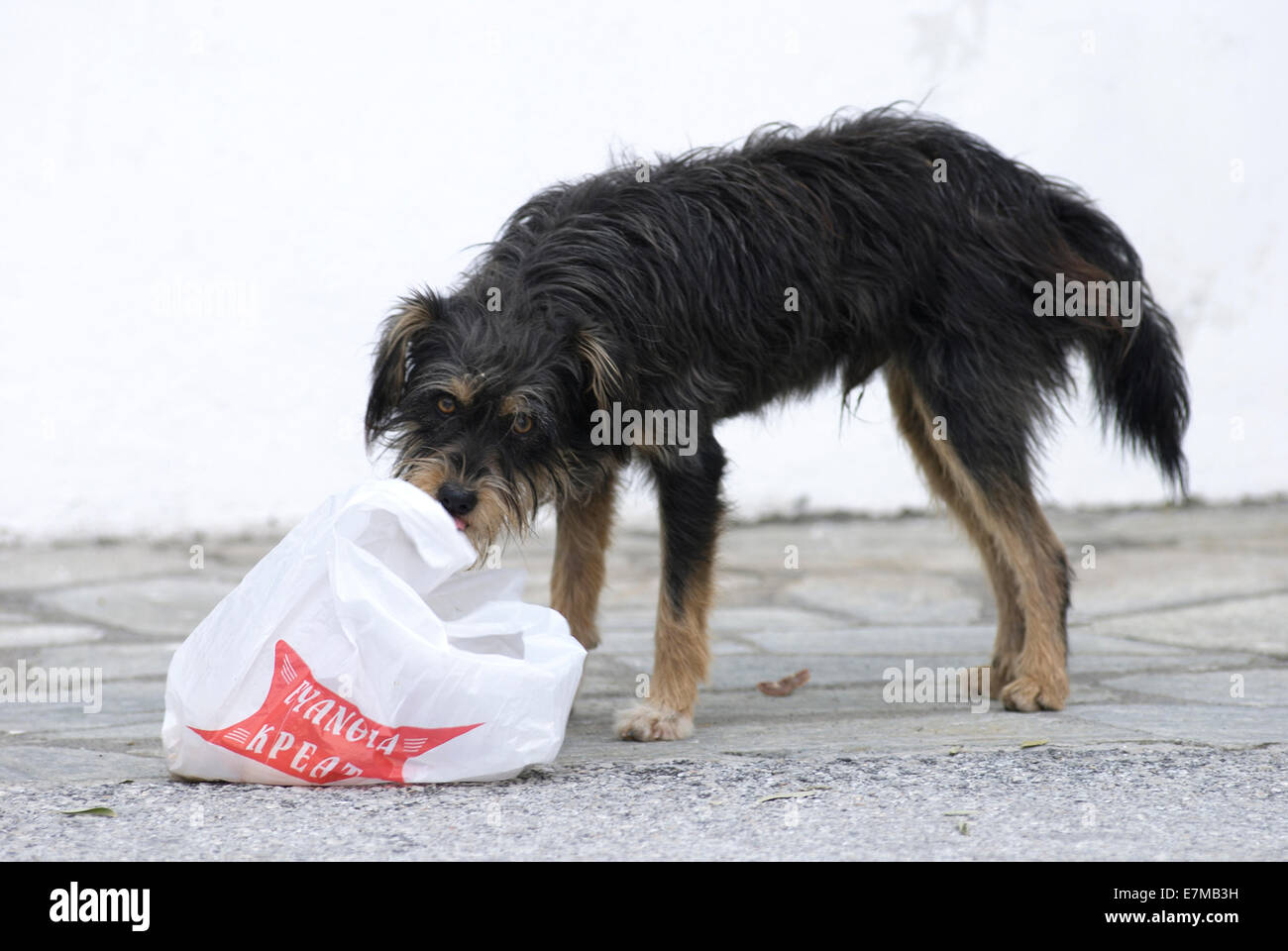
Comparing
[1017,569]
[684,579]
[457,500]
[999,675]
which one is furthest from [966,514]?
[457,500]

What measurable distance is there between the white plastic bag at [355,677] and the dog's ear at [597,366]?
0.61 m

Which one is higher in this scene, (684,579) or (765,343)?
(765,343)

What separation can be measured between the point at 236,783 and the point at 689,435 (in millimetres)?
1422

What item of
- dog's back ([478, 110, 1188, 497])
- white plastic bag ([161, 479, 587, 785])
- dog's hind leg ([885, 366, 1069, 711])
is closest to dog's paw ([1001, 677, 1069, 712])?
dog's hind leg ([885, 366, 1069, 711])

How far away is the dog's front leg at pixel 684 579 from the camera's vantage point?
11.3 feet

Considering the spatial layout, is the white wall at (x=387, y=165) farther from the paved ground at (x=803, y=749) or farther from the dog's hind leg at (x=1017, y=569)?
the dog's hind leg at (x=1017, y=569)

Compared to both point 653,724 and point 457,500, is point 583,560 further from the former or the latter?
point 457,500

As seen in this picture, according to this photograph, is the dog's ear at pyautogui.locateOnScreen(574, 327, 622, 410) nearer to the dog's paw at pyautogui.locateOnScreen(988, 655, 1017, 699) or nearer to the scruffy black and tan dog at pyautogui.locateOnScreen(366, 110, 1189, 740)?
the scruffy black and tan dog at pyautogui.locateOnScreen(366, 110, 1189, 740)

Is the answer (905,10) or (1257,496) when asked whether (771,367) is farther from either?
(1257,496)

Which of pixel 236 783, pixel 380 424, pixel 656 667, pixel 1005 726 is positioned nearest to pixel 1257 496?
pixel 1005 726

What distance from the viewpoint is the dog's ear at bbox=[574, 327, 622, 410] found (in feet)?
10.6

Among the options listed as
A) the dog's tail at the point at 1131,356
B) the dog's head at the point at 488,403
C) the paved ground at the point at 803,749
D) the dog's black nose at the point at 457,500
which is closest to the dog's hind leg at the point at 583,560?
the paved ground at the point at 803,749

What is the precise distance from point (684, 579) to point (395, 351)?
960 mm

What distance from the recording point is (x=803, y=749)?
312cm
